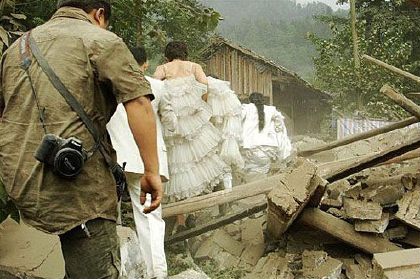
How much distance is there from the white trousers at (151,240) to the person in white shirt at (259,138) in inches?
102

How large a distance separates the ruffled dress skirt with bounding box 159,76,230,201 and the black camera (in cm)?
242

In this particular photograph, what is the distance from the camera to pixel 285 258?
16.9ft

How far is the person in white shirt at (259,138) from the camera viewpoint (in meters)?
6.45

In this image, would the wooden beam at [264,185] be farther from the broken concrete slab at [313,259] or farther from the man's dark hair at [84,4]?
the man's dark hair at [84,4]

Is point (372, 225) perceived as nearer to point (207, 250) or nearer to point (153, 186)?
point (207, 250)

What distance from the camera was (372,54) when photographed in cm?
2012

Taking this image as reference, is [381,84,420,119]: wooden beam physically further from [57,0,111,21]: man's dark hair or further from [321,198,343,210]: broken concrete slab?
[57,0,111,21]: man's dark hair

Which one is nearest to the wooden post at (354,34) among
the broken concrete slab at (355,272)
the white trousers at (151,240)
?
the broken concrete slab at (355,272)

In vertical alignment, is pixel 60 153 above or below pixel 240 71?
above

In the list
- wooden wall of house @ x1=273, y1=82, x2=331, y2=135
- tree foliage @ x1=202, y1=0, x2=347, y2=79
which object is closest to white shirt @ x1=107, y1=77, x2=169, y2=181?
wooden wall of house @ x1=273, y1=82, x2=331, y2=135

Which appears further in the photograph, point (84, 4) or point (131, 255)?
point (131, 255)

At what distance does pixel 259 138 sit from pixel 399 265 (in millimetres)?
3356

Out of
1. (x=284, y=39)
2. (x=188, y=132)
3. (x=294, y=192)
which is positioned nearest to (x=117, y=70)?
(x=294, y=192)

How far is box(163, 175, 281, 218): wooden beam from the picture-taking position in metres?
4.91
